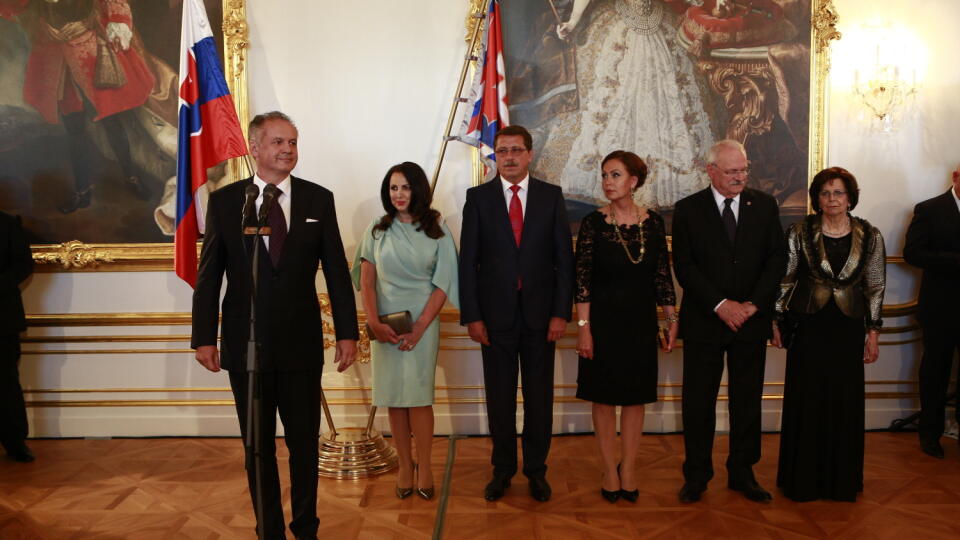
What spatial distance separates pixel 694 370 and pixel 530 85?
222 centimetres

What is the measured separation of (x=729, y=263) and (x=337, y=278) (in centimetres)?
193

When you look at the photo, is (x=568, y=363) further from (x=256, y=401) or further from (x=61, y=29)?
(x=61, y=29)

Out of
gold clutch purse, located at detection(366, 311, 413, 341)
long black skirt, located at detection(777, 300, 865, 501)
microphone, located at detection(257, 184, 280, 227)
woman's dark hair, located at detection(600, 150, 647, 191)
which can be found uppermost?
woman's dark hair, located at detection(600, 150, 647, 191)

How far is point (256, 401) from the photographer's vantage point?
235cm

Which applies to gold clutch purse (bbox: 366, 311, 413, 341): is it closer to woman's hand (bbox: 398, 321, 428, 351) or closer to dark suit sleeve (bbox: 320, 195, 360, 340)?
woman's hand (bbox: 398, 321, 428, 351)

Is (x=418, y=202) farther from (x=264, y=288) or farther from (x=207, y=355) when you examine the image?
(x=207, y=355)

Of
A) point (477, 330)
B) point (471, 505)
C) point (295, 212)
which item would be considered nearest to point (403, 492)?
point (471, 505)

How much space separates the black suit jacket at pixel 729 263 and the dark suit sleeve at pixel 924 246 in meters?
1.53

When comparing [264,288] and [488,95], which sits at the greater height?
[488,95]

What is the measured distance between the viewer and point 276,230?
10.1 feet

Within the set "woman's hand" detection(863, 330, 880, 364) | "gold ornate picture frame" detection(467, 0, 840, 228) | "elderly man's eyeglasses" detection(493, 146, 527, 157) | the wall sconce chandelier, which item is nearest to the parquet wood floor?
"woman's hand" detection(863, 330, 880, 364)

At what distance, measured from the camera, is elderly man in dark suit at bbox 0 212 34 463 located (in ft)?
15.3

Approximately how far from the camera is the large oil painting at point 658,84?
5.09m

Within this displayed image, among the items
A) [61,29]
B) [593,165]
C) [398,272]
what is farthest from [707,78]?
[61,29]
